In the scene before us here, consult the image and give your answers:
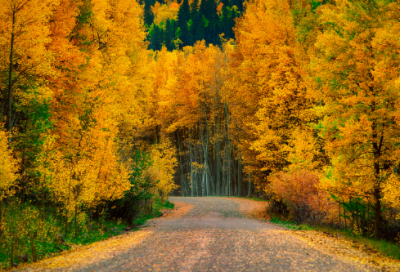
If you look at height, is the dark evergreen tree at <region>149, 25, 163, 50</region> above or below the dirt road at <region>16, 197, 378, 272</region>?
above

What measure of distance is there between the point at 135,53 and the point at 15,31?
11.2m

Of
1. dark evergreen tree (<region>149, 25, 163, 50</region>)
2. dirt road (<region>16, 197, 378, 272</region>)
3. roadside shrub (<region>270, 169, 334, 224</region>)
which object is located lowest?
dirt road (<region>16, 197, 378, 272</region>)

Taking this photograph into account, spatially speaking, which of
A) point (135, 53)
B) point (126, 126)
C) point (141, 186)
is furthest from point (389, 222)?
point (135, 53)

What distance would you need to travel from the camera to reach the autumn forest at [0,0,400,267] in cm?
966

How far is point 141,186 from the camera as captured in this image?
15.0 metres

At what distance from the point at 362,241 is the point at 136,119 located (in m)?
13.9

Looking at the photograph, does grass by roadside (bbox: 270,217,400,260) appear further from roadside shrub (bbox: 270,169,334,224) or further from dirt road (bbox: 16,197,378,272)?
dirt road (bbox: 16,197,378,272)

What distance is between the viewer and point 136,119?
1956 cm

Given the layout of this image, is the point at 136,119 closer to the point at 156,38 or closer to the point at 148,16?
the point at 156,38

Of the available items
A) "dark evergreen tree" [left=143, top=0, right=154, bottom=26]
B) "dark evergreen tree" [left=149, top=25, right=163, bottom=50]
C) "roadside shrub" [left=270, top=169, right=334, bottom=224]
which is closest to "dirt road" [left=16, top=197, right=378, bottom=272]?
"roadside shrub" [left=270, top=169, right=334, bottom=224]

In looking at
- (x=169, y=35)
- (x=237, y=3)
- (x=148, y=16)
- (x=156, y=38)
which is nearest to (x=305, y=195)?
(x=169, y=35)

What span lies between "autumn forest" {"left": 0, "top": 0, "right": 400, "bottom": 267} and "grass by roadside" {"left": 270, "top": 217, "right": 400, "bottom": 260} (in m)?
0.50

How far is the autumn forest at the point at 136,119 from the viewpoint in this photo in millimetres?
9664

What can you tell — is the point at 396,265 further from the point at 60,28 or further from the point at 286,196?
the point at 60,28
